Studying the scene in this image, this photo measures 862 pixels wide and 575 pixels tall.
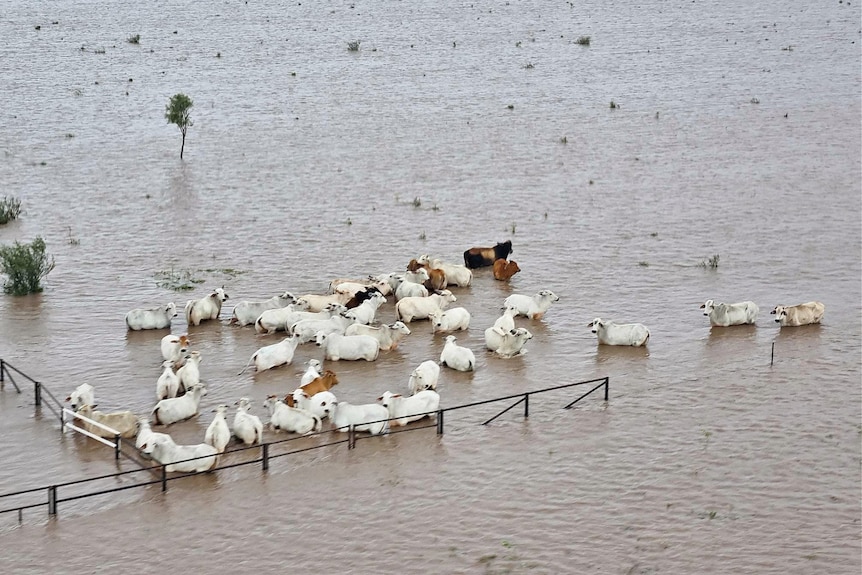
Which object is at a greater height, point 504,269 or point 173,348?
point 504,269

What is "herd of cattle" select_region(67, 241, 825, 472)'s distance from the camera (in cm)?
1462

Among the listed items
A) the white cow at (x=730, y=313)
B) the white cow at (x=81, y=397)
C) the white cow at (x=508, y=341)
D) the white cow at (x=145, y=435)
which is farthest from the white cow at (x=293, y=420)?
the white cow at (x=730, y=313)

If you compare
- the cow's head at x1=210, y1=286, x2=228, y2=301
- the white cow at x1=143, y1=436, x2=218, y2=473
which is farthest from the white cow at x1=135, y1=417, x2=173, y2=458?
the cow's head at x1=210, y1=286, x2=228, y2=301

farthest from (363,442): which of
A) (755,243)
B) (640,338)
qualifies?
(755,243)

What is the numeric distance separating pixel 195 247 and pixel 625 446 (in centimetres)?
1208

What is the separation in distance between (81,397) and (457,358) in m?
5.15

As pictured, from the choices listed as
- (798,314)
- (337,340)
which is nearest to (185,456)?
(337,340)

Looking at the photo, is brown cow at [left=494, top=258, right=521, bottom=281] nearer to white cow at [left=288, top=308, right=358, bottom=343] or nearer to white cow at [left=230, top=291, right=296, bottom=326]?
white cow at [left=288, top=308, right=358, bottom=343]

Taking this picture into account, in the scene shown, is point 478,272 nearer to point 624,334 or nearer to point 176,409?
point 624,334

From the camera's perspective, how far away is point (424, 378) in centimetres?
1609

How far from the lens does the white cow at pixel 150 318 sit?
62.1ft

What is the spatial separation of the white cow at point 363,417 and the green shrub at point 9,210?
1382 cm

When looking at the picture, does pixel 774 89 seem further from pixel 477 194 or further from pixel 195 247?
pixel 195 247

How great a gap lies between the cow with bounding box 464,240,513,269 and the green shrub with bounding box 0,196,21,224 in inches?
409
